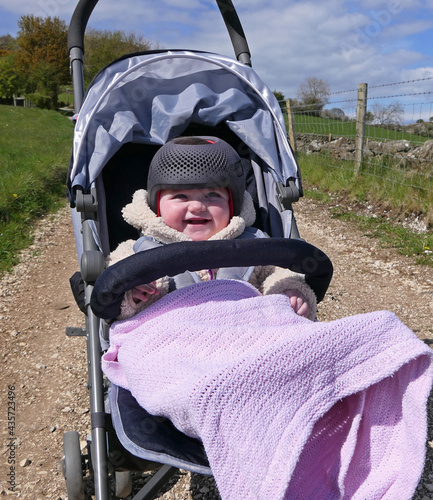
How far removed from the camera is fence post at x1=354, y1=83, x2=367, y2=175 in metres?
7.85

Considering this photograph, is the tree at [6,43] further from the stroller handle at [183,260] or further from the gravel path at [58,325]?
the stroller handle at [183,260]

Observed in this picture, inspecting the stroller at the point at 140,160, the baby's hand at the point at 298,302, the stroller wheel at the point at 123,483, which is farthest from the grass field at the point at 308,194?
the baby's hand at the point at 298,302

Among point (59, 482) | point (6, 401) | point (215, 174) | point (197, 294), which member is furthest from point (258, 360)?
point (6, 401)

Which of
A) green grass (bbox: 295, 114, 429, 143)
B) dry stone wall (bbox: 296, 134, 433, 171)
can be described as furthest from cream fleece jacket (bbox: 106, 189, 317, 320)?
green grass (bbox: 295, 114, 429, 143)

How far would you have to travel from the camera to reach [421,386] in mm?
1459

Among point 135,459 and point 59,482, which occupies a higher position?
point 135,459

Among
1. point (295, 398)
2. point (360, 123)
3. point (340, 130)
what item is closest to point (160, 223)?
point (295, 398)

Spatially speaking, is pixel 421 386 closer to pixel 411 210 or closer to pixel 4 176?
pixel 411 210

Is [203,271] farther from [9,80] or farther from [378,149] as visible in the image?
[9,80]

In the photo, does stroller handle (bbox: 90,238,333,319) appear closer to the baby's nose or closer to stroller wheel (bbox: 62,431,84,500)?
the baby's nose

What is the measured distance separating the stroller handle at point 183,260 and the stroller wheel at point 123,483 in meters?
1.04

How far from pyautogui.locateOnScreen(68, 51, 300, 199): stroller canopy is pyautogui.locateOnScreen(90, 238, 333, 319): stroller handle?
106 centimetres

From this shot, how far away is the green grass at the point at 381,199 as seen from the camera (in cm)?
549

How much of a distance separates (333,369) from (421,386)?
0.27 meters
